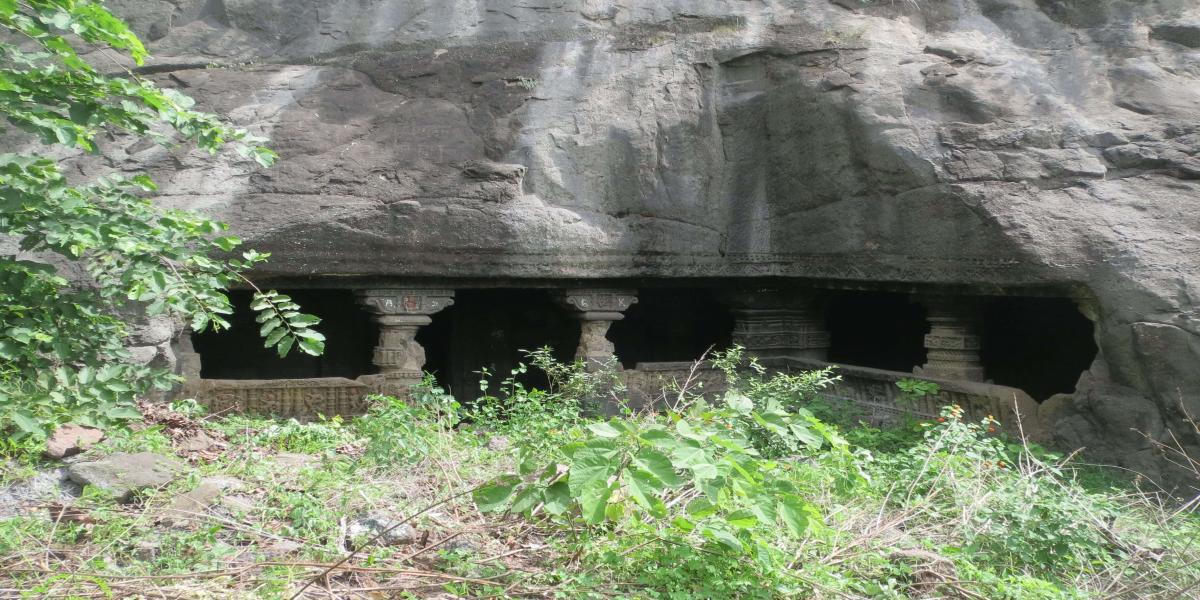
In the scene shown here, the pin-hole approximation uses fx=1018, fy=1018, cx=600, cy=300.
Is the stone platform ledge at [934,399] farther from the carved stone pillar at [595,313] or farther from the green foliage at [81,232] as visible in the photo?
the green foliage at [81,232]

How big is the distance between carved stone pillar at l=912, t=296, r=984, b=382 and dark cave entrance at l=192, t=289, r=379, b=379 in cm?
448

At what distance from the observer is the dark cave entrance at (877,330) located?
8.89 meters

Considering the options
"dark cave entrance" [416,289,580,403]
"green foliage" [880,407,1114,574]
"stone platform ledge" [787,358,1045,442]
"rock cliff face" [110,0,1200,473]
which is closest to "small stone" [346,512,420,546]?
"green foliage" [880,407,1114,574]

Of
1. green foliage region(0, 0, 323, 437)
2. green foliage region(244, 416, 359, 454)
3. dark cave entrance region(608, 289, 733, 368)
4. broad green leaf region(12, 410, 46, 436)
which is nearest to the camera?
green foliage region(0, 0, 323, 437)

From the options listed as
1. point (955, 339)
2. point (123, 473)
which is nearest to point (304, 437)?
point (123, 473)

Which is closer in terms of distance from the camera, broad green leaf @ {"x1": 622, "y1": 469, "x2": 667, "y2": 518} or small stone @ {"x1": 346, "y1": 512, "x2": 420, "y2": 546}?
broad green leaf @ {"x1": 622, "y1": 469, "x2": 667, "y2": 518}

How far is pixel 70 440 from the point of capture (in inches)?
173

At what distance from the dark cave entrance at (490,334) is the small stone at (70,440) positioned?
14.3ft

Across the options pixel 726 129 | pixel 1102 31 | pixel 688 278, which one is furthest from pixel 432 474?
pixel 1102 31

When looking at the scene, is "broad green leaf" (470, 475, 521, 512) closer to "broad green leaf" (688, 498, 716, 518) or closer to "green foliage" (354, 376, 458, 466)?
"broad green leaf" (688, 498, 716, 518)

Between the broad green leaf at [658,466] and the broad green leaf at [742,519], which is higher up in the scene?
the broad green leaf at [658,466]

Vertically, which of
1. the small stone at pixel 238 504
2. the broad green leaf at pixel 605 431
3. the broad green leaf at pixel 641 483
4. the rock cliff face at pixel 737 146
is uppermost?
the rock cliff face at pixel 737 146

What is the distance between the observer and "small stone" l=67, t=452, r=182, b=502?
3.92 meters

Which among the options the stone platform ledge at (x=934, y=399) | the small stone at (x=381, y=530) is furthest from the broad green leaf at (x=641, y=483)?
the stone platform ledge at (x=934, y=399)
